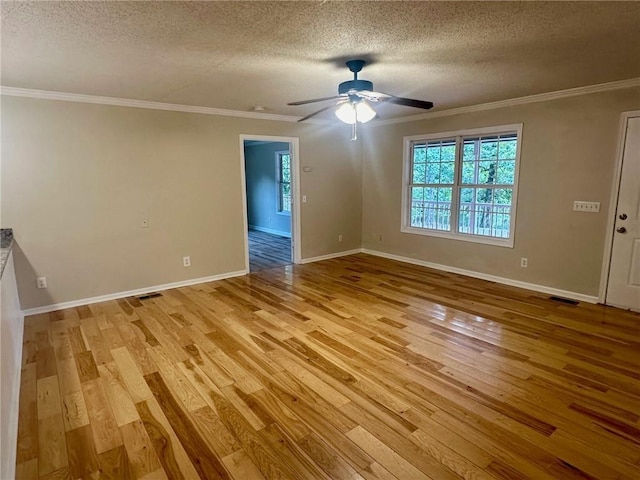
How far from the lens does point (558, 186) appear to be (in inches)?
163

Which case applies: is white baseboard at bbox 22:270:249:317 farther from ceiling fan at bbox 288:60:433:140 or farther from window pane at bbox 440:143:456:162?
window pane at bbox 440:143:456:162

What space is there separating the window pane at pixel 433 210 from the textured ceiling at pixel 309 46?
184 cm

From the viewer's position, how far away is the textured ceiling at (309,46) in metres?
1.95

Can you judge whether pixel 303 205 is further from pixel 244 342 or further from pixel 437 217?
pixel 244 342

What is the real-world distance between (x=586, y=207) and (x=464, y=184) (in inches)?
58.1

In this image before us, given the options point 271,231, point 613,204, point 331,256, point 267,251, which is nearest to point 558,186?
point 613,204

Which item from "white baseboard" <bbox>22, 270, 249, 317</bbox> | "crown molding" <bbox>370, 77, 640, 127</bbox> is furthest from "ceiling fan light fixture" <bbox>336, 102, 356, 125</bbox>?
"white baseboard" <bbox>22, 270, 249, 317</bbox>

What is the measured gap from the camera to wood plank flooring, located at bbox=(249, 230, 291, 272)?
5910mm

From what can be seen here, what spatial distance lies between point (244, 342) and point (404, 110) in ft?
12.0

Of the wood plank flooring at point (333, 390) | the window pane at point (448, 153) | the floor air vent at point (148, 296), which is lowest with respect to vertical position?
the wood plank flooring at point (333, 390)

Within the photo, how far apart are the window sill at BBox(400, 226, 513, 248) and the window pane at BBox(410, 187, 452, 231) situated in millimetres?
97

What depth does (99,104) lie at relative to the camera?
13.0 feet

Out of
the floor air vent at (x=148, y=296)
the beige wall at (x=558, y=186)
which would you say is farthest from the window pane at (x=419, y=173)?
the floor air vent at (x=148, y=296)

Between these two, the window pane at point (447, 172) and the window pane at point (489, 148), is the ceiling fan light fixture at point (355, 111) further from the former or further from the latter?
the window pane at point (447, 172)
